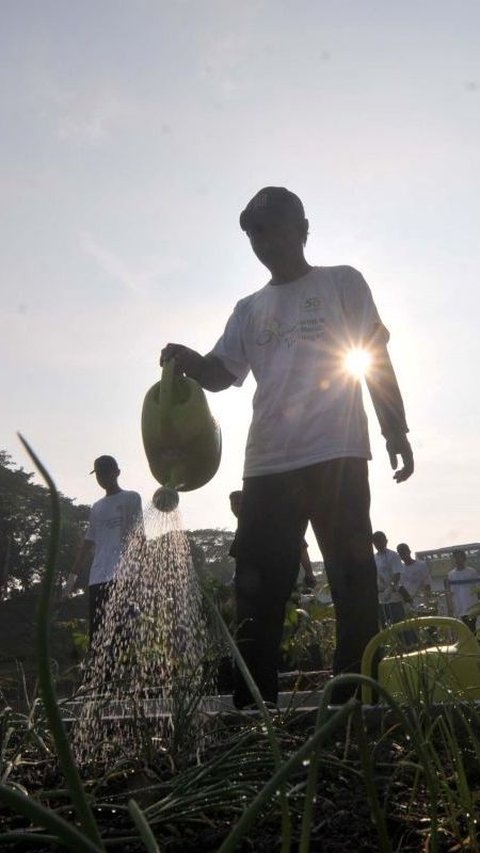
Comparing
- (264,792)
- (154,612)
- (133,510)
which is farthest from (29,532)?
(264,792)

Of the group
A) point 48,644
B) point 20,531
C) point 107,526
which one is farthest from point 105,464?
point 20,531

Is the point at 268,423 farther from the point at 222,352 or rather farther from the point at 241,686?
the point at 241,686

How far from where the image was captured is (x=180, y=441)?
2.25 m

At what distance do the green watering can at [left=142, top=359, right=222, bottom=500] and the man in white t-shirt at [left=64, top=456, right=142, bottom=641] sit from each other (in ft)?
9.49

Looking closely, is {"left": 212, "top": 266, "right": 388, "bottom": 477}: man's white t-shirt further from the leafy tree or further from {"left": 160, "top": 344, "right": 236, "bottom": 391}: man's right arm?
the leafy tree

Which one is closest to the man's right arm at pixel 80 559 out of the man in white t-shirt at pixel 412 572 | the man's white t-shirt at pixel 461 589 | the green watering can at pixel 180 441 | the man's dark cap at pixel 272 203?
the man's dark cap at pixel 272 203

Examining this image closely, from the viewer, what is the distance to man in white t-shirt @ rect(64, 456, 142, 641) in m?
5.27

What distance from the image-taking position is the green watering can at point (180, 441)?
2.25 metres

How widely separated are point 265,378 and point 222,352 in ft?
0.73

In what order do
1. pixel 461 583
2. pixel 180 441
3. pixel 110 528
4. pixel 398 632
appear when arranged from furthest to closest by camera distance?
1. pixel 461 583
2. pixel 110 528
3. pixel 180 441
4. pixel 398 632

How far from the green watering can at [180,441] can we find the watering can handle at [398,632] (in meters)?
0.71

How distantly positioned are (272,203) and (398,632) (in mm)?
1510

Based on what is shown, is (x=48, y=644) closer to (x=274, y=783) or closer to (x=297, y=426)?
(x=274, y=783)

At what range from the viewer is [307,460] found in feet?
8.01
